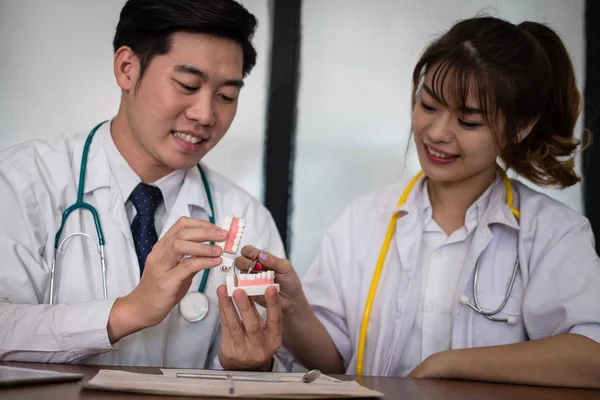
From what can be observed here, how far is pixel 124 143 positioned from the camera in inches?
78.7

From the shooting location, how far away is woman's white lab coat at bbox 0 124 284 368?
155cm

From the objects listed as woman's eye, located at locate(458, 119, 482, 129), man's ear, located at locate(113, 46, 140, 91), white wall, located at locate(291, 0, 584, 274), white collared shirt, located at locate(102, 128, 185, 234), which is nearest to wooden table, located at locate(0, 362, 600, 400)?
white collared shirt, located at locate(102, 128, 185, 234)

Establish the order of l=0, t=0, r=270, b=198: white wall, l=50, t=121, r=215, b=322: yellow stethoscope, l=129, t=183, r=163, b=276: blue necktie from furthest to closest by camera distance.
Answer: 1. l=0, t=0, r=270, b=198: white wall
2. l=129, t=183, r=163, b=276: blue necktie
3. l=50, t=121, r=215, b=322: yellow stethoscope

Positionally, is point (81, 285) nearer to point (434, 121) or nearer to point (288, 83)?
point (434, 121)

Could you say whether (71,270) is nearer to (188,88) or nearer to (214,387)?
(188,88)

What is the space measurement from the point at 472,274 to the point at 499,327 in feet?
0.52

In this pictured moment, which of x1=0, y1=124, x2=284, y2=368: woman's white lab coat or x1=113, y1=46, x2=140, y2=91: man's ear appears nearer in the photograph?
x1=0, y1=124, x2=284, y2=368: woman's white lab coat

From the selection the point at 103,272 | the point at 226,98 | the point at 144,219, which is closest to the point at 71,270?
the point at 103,272

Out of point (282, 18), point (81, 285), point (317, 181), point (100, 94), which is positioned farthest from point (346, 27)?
point (81, 285)

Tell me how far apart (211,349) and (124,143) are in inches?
25.1

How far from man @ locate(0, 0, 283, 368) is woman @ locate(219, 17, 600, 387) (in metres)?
0.32

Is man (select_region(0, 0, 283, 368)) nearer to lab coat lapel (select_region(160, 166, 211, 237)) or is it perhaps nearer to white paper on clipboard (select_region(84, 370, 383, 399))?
lab coat lapel (select_region(160, 166, 211, 237))

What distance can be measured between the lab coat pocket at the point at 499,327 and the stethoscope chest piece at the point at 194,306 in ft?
2.37

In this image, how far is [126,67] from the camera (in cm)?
196
